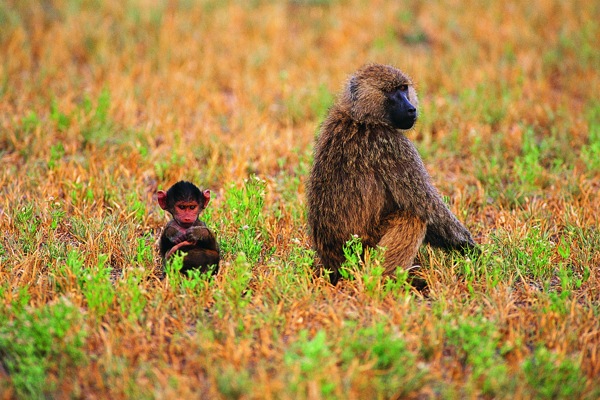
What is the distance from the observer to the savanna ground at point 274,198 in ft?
10.8

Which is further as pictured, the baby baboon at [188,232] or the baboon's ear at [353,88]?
the baboon's ear at [353,88]

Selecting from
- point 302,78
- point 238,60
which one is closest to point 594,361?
point 302,78

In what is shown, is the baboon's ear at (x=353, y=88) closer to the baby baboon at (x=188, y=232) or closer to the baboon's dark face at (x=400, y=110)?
the baboon's dark face at (x=400, y=110)

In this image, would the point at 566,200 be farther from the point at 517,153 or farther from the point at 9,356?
the point at 9,356

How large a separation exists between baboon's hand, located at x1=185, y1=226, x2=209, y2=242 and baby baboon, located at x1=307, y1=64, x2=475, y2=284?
0.68 meters

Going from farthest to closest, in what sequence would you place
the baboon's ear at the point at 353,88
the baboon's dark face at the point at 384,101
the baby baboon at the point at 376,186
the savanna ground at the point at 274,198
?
the baboon's ear at the point at 353,88 < the baboon's dark face at the point at 384,101 < the baby baboon at the point at 376,186 < the savanna ground at the point at 274,198

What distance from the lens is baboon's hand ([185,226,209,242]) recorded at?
3953mm

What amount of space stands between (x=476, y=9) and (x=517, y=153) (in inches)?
149

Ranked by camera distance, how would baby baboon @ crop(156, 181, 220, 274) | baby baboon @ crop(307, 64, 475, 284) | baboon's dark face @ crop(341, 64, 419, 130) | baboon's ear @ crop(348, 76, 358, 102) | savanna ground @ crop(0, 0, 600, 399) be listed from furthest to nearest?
1. baboon's ear @ crop(348, 76, 358, 102)
2. baboon's dark face @ crop(341, 64, 419, 130)
3. baby baboon @ crop(307, 64, 475, 284)
4. baby baboon @ crop(156, 181, 220, 274)
5. savanna ground @ crop(0, 0, 600, 399)

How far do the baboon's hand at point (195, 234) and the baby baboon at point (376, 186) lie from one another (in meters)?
0.68

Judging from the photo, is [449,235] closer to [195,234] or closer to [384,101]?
[384,101]

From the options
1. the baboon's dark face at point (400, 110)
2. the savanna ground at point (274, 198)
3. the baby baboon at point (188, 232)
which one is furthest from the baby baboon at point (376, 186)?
the baby baboon at point (188, 232)

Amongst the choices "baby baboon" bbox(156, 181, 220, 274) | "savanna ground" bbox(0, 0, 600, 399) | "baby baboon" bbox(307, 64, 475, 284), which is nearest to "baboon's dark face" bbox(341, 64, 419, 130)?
"baby baboon" bbox(307, 64, 475, 284)

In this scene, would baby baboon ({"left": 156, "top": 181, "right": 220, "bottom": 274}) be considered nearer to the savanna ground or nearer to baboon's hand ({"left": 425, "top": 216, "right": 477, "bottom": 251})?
the savanna ground
